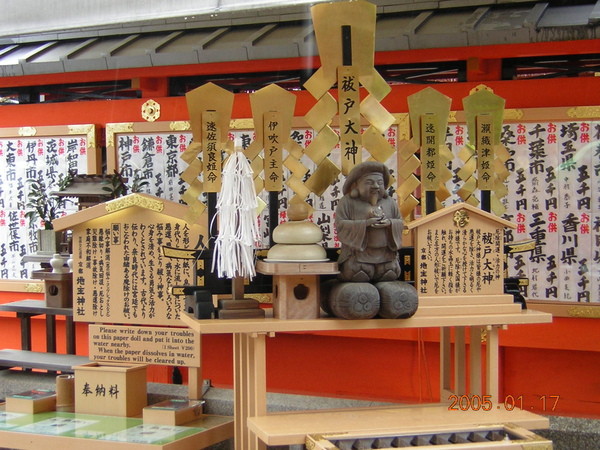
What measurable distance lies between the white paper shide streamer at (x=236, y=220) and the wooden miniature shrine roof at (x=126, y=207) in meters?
0.92

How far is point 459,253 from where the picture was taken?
3246 mm

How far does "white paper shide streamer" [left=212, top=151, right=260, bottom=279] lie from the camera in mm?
3072

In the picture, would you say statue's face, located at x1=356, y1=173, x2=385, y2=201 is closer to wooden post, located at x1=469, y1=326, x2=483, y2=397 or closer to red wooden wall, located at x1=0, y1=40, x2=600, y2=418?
wooden post, located at x1=469, y1=326, x2=483, y2=397

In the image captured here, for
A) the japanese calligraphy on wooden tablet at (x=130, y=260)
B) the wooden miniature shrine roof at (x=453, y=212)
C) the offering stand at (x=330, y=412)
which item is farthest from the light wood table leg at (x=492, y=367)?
the japanese calligraphy on wooden tablet at (x=130, y=260)

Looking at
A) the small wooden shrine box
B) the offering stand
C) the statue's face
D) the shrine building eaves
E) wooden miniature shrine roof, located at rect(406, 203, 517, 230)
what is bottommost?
the offering stand

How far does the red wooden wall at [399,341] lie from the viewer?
461 cm

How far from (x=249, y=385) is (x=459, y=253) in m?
1.09

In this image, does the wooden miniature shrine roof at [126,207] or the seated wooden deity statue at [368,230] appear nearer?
the seated wooden deity statue at [368,230]

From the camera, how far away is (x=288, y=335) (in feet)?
17.3

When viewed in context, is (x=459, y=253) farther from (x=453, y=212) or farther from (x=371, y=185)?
(x=371, y=185)

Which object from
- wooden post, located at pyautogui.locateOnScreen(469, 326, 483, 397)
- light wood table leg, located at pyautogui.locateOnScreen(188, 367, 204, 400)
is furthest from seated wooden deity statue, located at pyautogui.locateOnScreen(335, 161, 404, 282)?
light wood table leg, located at pyautogui.locateOnScreen(188, 367, 204, 400)

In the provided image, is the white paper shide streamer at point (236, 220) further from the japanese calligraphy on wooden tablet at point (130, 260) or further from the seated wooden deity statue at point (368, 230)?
the japanese calligraphy on wooden tablet at point (130, 260)

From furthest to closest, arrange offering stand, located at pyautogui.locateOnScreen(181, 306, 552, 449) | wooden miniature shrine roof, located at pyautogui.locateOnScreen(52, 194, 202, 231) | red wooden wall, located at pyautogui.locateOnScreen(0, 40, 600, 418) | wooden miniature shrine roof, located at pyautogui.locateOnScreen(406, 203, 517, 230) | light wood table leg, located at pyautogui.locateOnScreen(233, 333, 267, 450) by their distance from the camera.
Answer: red wooden wall, located at pyautogui.locateOnScreen(0, 40, 600, 418)
wooden miniature shrine roof, located at pyautogui.locateOnScreen(52, 194, 202, 231)
wooden miniature shrine roof, located at pyautogui.locateOnScreen(406, 203, 517, 230)
light wood table leg, located at pyautogui.locateOnScreen(233, 333, 267, 450)
offering stand, located at pyautogui.locateOnScreen(181, 306, 552, 449)

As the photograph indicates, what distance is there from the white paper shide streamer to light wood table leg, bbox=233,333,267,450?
295 millimetres
